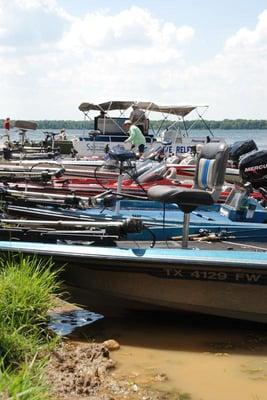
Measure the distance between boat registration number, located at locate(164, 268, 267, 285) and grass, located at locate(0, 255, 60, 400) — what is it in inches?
38.8

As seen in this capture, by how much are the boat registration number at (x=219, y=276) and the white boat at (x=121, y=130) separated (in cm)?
1427

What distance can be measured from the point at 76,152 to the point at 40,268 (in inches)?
616

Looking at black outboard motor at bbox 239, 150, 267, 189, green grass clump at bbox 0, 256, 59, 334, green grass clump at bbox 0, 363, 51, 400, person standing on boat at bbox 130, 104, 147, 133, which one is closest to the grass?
green grass clump at bbox 0, 256, 59, 334

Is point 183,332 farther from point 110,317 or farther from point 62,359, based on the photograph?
point 62,359

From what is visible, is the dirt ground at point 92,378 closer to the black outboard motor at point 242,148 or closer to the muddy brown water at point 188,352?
the muddy brown water at point 188,352

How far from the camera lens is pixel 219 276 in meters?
5.12

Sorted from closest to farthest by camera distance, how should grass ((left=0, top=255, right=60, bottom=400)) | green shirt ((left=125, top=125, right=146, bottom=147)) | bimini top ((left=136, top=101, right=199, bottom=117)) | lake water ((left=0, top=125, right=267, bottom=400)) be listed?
grass ((left=0, top=255, right=60, bottom=400)) → lake water ((left=0, top=125, right=267, bottom=400)) → green shirt ((left=125, top=125, right=146, bottom=147)) → bimini top ((left=136, top=101, right=199, bottom=117))

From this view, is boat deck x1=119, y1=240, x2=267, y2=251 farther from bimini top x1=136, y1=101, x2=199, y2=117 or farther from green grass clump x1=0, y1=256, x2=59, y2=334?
bimini top x1=136, y1=101, x2=199, y2=117

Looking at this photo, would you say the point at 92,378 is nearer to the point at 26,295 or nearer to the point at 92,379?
the point at 92,379

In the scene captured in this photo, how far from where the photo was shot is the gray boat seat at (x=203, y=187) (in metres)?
5.09

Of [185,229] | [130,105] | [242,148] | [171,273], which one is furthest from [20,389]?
[130,105]

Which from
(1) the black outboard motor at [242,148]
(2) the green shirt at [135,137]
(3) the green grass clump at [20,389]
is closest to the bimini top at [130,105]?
(2) the green shirt at [135,137]

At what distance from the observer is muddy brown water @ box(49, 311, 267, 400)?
4340mm

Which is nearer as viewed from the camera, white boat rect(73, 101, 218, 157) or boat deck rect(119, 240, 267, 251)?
boat deck rect(119, 240, 267, 251)
